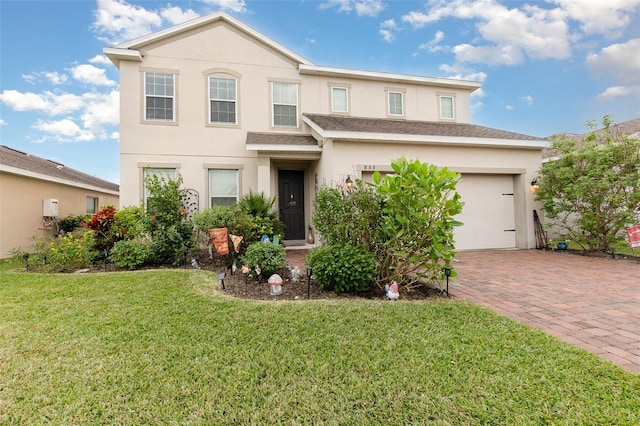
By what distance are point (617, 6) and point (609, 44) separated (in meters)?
2.15

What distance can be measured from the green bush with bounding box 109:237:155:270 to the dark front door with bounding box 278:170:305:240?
4420 mm

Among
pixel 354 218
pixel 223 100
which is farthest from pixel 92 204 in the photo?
pixel 354 218

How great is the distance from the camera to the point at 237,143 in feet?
30.6

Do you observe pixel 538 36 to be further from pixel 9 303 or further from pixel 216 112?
pixel 9 303

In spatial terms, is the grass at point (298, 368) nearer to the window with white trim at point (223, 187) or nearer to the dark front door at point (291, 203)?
the window with white trim at point (223, 187)

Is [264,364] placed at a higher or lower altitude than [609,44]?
lower

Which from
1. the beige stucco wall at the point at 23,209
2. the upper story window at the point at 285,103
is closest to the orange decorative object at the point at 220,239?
the upper story window at the point at 285,103

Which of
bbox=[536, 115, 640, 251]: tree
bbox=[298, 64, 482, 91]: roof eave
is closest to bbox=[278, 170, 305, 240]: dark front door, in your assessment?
bbox=[298, 64, 482, 91]: roof eave

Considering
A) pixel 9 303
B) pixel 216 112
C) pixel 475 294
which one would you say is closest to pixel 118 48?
pixel 216 112

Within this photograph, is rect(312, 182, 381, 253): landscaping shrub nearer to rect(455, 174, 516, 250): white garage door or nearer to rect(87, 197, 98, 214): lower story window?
rect(455, 174, 516, 250): white garage door

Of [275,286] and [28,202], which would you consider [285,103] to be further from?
[28,202]

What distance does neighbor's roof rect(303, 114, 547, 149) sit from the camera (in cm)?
776

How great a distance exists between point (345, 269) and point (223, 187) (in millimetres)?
6406

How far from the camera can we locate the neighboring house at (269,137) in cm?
834
